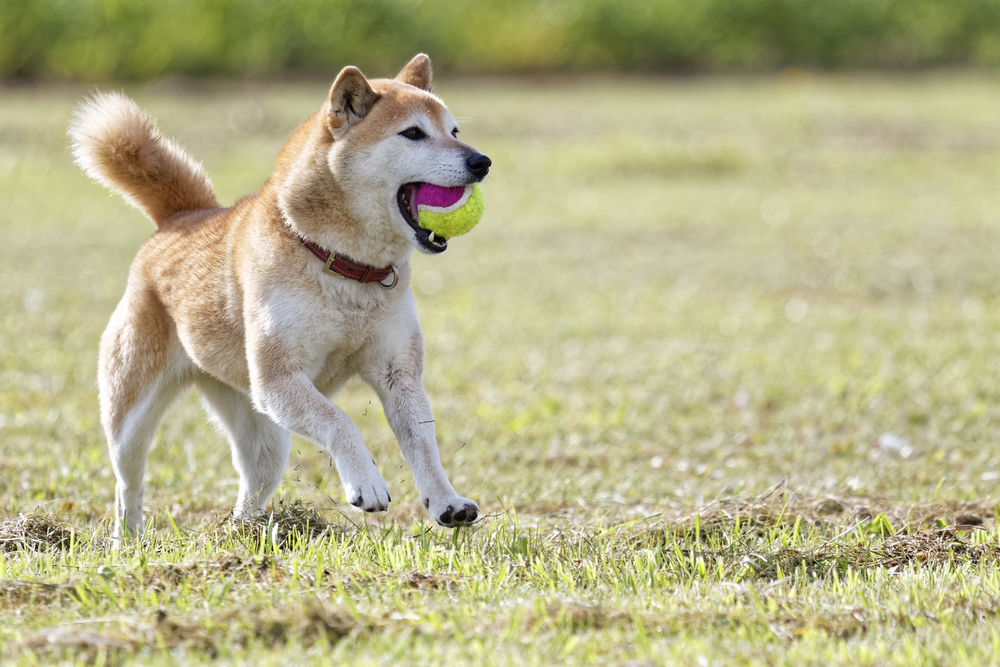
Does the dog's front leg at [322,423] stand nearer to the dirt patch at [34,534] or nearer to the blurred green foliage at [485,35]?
the dirt patch at [34,534]

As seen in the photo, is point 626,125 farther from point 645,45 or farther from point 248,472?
point 248,472

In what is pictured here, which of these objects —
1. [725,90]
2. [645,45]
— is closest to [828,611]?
[725,90]

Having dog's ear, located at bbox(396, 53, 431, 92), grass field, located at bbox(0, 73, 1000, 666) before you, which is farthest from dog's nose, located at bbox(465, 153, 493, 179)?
grass field, located at bbox(0, 73, 1000, 666)

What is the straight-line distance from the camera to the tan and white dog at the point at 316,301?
381 cm

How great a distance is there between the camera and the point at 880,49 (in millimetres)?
28438

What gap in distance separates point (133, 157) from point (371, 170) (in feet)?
4.07

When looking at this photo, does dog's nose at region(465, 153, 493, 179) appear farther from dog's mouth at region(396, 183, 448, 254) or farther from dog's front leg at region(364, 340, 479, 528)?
dog's front leg at region(364, 340, 479, 528)

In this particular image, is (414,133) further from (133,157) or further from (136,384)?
(136,384)

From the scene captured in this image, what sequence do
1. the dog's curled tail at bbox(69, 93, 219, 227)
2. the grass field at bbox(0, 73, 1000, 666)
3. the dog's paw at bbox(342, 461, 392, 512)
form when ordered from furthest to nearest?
the dog's curled tail at bbox(69, 93, 219, 227)
the dog's paw at bbox(342, 461, 392, 512)
the grass field at bbox(0, 73, 1000, 666)

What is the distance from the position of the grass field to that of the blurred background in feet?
0.15

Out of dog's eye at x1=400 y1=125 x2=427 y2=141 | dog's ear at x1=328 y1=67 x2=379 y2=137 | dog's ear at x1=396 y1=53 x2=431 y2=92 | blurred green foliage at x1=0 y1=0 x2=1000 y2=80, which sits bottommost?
dog's eye at x1=400 y1=125 x2=427 y2=141

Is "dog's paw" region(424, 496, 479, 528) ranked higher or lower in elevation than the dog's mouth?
lower

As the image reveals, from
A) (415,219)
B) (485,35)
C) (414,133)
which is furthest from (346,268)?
(485,35)

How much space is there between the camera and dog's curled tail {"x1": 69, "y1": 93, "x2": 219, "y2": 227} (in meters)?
4.58
